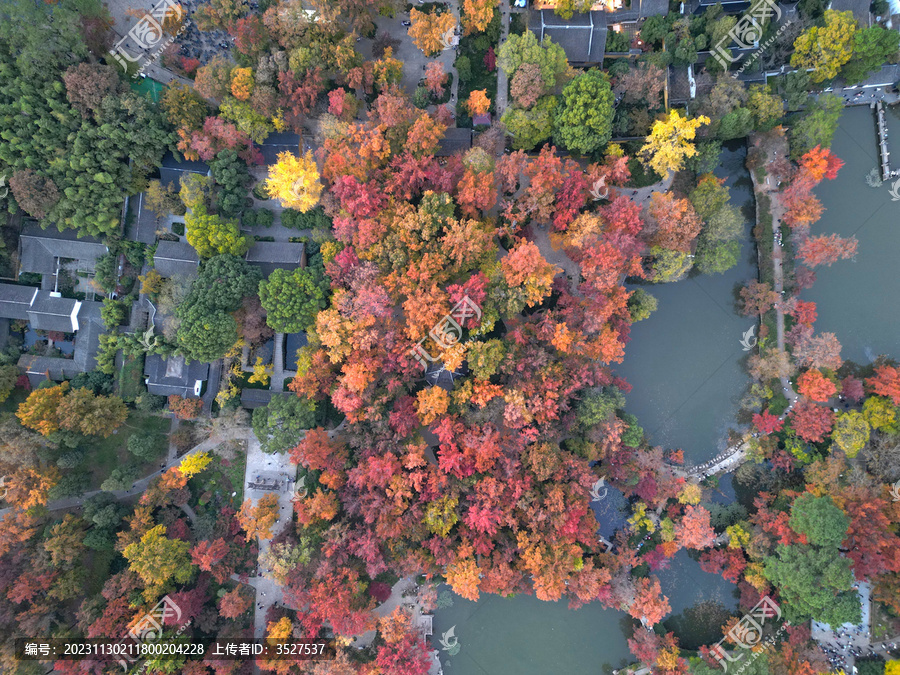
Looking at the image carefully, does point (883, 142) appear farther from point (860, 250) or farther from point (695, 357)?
point (695, 357)

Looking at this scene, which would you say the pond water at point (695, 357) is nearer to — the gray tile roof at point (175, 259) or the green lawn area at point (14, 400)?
the gray tile roof at point (175, 259)

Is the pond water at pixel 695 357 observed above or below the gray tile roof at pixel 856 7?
below

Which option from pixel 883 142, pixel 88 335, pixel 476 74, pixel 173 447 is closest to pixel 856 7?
pixel 883 142

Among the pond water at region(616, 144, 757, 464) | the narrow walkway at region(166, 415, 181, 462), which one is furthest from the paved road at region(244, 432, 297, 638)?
the pond water at region(616, 144, 757, 464)

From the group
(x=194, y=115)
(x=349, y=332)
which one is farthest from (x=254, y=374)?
(x=194, y=115)

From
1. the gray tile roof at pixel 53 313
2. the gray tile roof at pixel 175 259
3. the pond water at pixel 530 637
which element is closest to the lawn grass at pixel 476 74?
the gray tile roof at pixel 175 259

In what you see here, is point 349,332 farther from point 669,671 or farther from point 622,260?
point 669,671
